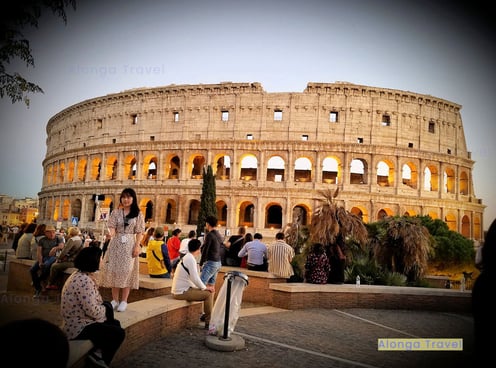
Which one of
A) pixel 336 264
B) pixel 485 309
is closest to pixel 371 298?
pixel 336 264

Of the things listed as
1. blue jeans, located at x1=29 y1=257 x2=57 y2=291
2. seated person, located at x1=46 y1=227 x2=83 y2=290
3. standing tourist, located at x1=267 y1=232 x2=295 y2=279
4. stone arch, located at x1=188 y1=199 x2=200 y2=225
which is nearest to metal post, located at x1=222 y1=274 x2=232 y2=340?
standing tourist, located at x1=267 y1=232 x2=295 y2=279

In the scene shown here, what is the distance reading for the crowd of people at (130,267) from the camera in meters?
3.74

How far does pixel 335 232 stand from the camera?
34.0 ft

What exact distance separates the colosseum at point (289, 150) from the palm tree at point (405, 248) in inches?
764

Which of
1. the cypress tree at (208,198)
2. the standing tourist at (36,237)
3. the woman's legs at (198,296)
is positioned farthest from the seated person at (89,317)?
the cypress tree at (208,198)

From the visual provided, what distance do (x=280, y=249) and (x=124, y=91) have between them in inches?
1420

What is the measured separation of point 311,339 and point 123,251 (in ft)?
11.4

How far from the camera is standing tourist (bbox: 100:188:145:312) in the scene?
541 cm

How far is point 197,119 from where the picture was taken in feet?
119

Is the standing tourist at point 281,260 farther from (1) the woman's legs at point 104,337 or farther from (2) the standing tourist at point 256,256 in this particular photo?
(1) the woman's legs at point 104,337

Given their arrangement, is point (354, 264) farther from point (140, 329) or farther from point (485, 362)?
point (485, 362)

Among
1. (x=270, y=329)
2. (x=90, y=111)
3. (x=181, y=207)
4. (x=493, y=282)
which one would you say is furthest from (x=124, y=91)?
(x=493, y=282)

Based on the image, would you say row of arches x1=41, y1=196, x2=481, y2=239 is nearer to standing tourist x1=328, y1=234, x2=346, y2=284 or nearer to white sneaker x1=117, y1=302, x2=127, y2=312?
standing tourist x1=328, y1=234, x2=346, y2=284

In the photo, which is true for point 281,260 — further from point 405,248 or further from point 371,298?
point 405,248
